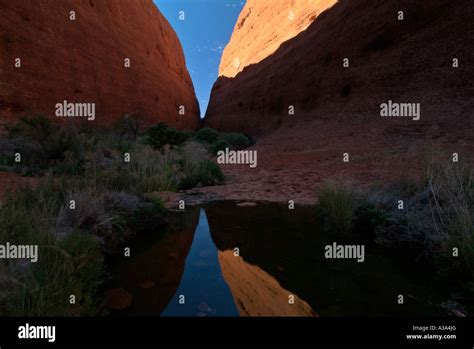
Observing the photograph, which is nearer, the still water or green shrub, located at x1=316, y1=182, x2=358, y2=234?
the still water

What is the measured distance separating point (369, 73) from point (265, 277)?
1652 centimetres

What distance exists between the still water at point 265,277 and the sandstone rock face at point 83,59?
43.5ft

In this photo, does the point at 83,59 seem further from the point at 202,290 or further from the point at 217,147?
the point at 202,290

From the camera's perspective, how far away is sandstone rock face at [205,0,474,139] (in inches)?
503

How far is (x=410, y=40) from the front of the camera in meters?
15.2

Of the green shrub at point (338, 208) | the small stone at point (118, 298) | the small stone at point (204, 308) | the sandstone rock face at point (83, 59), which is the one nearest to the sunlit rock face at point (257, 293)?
the small stone at point (204, 308)

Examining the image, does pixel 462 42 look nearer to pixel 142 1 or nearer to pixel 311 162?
pixel 311 162

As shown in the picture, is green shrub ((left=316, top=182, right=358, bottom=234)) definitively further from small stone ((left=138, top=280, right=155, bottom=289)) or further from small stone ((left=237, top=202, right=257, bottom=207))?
small stone ((left=138, top=280, right=155, bottom=289))

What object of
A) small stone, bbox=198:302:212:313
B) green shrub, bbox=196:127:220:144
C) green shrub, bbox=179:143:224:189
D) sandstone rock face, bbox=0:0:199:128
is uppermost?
sandstone rock face, bbox=0:0:199:128

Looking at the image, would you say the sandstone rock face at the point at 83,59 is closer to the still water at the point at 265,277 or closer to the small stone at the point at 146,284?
the still water at the point at 265,277

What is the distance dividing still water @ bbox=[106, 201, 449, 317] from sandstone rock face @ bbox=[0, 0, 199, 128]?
43.5 feet

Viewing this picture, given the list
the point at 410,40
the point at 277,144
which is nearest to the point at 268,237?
the point at 277,144

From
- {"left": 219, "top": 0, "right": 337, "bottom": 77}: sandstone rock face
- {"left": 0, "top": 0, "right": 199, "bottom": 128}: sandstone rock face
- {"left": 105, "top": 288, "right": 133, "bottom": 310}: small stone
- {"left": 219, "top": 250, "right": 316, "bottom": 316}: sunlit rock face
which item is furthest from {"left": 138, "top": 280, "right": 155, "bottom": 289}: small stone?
{"left": 219, "top": 0, "right": 337, "bottom": 77}: sandstone rock face


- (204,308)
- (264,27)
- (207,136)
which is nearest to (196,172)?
(204,308)
